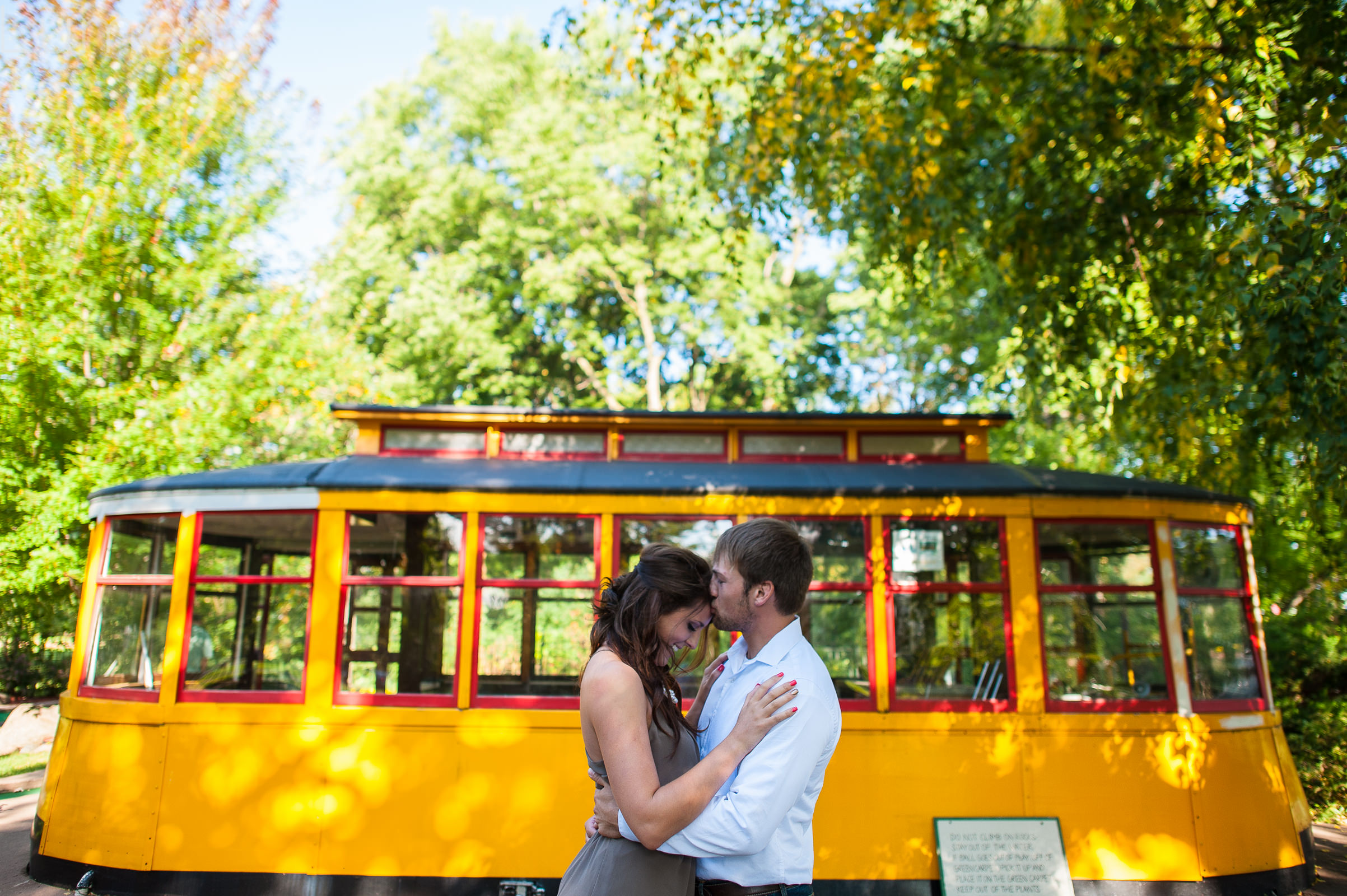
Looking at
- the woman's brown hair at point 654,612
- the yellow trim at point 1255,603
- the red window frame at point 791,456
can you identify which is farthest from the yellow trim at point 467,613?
the yellow trim at point 1255,603

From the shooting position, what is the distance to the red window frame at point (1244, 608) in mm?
5852

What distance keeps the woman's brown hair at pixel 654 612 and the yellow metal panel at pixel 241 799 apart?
444 centimetres

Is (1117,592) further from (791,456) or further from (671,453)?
(671,453)

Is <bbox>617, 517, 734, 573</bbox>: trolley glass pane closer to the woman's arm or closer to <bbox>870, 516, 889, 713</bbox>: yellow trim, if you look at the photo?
<bbox>870, 516, 889, 713</bbox>: yellow trim

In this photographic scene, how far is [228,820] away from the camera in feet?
18.2

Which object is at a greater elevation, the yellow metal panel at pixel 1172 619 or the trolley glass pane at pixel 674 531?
the trolley glass pane at pixel 674 531

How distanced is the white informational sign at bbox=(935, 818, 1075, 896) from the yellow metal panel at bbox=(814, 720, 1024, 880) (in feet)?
0.25

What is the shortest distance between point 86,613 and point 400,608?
2.27m

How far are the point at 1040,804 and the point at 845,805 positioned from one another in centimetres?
132

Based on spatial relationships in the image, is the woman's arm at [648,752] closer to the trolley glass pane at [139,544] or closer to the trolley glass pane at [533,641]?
the trolley glass pane at [533,641]

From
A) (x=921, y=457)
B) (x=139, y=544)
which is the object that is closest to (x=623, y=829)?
(x=921, y=457)

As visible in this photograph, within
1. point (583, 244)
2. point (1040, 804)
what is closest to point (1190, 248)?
point (1040, 804)

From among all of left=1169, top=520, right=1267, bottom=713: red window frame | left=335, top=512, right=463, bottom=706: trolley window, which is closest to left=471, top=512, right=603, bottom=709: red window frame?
left=335, top=512, right=463, bottom=706: trolley window

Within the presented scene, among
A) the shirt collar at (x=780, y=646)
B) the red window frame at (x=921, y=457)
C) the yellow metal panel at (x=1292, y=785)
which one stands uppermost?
the red window frame at (x=921, y=457)
